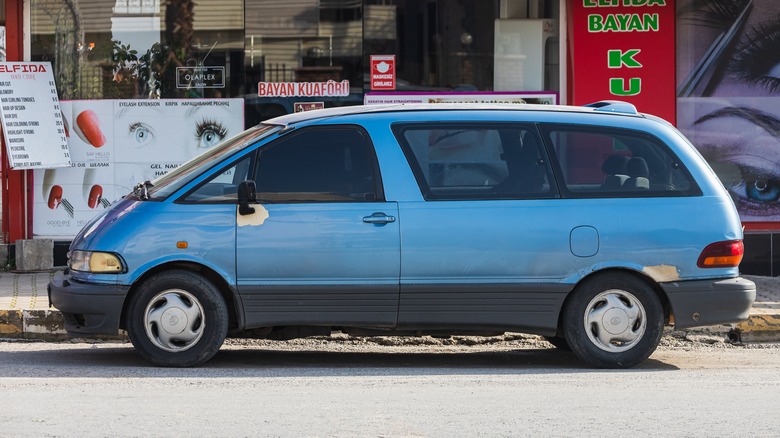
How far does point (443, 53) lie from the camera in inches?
516

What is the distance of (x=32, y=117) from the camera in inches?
505

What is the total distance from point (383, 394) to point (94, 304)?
2119 mm

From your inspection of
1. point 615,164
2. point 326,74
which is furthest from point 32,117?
point 615,164

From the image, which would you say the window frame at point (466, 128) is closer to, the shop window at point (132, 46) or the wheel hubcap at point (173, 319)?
the wheel hubcap at point (173, 319)

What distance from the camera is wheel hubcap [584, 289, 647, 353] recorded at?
314 inches

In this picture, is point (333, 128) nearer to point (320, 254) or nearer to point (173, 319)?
point (320, 254)

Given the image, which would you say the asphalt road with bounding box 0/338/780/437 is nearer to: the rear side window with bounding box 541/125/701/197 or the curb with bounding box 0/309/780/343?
the curb with bounding box 0/309/780/343

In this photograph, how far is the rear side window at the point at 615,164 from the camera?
8047 millimetres

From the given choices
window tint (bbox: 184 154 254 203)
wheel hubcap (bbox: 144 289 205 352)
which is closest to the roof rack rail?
window tint (bbox: 184 154 254 203)

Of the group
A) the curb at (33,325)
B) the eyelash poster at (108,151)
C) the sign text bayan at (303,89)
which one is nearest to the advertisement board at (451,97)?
the sign text bayan at (303,89)

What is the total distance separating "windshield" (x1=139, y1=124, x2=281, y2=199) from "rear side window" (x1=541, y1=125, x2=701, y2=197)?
1932mm

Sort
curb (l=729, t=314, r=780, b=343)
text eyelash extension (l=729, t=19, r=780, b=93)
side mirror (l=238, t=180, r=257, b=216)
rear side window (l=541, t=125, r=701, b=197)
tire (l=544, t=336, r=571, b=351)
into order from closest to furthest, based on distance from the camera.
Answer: side mirror (l=238, t=180, r=257, b=216)
rear side window (l=541, t=125, r=701, b=197)
tire (l=544, t=336, r=571, b=351)
curb (l=729, t=314, r=780, b=343)
text eyelash extension (l=729, t=19, r=780, b=93)

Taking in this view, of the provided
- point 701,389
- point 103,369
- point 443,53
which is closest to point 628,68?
point 443,53

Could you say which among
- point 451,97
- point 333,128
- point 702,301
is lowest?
point 702,301
